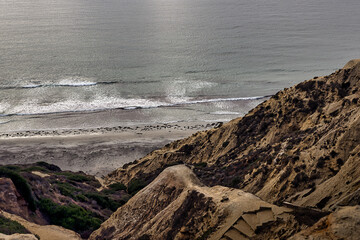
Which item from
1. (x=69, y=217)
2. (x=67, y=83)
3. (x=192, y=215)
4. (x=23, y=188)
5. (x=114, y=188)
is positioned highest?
(x=67, y=83)

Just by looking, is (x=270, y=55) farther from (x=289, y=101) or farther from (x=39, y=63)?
(x=289, y=101)

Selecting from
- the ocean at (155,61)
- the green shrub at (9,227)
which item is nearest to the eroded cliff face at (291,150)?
the green shrub at (9,227)

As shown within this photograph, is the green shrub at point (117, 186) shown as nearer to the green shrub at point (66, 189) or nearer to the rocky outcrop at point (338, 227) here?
the green shrub at point (66, 189)

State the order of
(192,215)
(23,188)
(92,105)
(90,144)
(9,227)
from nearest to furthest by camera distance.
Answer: (192,215), (9,227), (23,188), (90,144), (92,105)

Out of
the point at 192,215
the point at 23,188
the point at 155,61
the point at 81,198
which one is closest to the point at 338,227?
the point at 192,215

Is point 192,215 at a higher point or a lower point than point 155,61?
lower

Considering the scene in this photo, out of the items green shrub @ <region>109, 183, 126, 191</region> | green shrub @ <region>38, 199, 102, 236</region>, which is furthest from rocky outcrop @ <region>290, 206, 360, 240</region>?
green shrub @ <region>109, 183, 126, 191</region>

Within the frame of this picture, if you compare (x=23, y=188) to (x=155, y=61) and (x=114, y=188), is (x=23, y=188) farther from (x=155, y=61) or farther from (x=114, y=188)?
(x=155, y=61)
